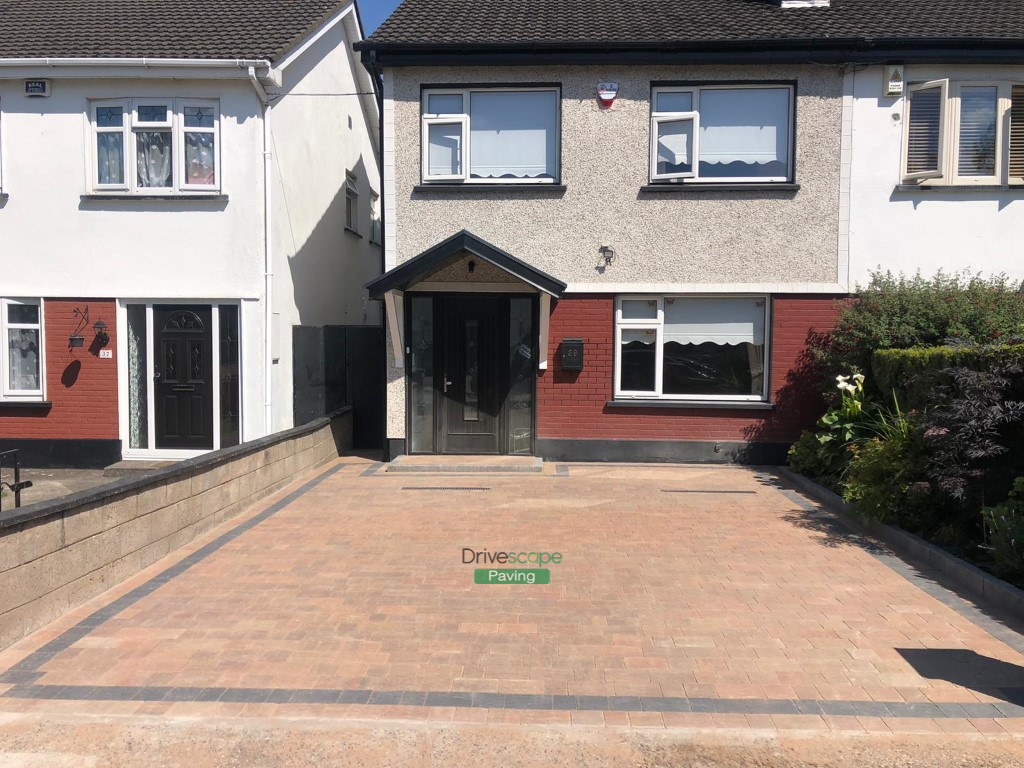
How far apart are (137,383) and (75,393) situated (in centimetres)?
92

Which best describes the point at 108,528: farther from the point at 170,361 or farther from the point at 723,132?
the point at 723,132

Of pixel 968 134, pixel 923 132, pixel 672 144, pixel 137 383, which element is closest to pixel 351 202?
pixel 137 383

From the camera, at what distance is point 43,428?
11.6m

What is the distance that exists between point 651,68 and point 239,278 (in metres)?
6.71

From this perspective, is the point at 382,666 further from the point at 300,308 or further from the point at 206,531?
the point at 300,308

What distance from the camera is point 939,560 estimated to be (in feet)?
20.8

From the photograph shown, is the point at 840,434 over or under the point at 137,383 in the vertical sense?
under

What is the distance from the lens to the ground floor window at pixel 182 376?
37.5 feet

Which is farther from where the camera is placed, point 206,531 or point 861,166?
point 861,166

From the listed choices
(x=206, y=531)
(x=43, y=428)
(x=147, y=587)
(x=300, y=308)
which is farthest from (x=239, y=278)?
(x=147, y=587)

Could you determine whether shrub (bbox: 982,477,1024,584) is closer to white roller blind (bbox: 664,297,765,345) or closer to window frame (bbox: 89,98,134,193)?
white roller blind (bbox: 664,297,765,345)

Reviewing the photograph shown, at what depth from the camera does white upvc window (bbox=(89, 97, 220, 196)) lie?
11.2 metres

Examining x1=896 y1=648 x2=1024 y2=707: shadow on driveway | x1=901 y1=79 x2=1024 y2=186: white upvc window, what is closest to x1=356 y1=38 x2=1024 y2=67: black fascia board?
x1=901 y1=79 x2=1024 y2=186: white upvc window

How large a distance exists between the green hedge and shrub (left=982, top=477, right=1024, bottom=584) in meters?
1.20
